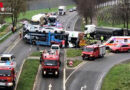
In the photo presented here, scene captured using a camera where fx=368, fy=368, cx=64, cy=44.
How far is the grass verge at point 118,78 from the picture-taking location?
4475 centimetres

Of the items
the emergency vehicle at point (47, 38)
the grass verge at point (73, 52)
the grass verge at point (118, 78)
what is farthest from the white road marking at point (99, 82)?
the emergency vehicle at point (47, 38)

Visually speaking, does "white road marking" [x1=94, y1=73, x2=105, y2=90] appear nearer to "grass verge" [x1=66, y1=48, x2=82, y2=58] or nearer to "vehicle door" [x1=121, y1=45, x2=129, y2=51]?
"grass verge" [x1=66, y1=48, x2=82, y2=58]

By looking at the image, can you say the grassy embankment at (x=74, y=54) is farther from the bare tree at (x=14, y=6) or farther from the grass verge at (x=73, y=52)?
the bare tree at (x=14, y=6)

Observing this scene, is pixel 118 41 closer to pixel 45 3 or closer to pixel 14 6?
pixel 14 6

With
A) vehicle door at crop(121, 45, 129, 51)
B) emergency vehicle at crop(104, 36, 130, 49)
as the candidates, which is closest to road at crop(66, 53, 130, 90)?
vehicle door at crop(121, 45, 129, 51)

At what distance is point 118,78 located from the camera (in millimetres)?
48344

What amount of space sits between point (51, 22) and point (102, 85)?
173ft

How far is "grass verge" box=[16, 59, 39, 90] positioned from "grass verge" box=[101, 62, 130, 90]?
9.29 meters

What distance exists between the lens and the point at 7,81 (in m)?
41.7

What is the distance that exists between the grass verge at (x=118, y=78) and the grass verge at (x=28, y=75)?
929 centimetres

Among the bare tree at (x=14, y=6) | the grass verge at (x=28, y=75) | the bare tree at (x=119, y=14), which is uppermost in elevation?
the bare tree at (x=14, y=6)

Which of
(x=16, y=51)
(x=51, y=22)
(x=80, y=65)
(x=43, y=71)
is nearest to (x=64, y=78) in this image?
(x=43, y=71)

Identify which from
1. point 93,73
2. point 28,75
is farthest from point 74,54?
point 28,75

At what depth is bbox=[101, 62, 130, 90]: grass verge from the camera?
44750 millimetres
